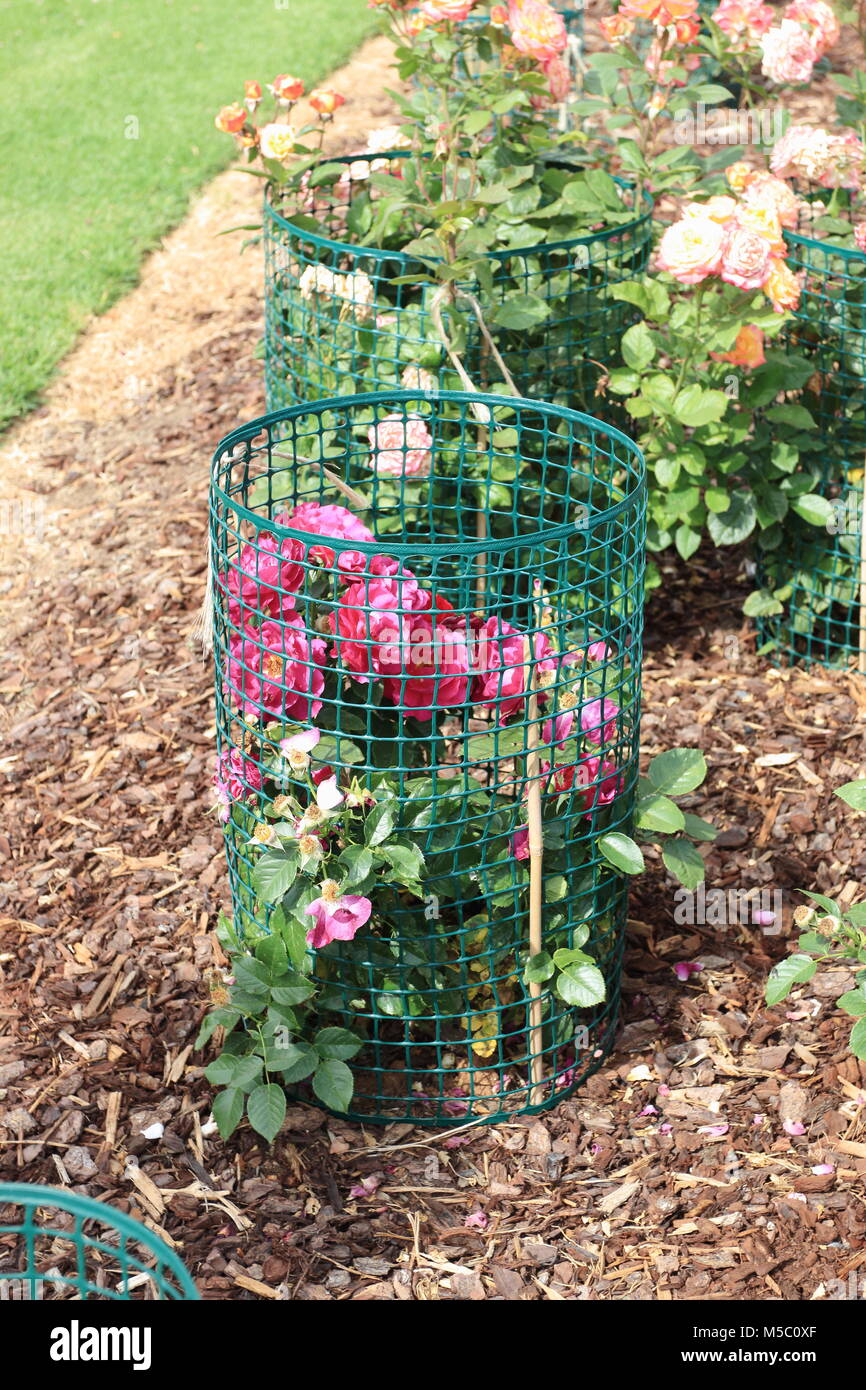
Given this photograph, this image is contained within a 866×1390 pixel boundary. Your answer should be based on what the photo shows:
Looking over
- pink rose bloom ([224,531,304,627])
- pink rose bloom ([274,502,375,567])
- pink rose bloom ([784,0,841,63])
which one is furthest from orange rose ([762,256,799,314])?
pink rose bloom ([224,531,304,627])

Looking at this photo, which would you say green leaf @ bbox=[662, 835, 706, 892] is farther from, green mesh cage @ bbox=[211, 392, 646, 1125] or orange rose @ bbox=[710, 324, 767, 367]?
orange rose @ bbox=[710, 324, 767, 367]

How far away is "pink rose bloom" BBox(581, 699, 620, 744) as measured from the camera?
7.30 feet

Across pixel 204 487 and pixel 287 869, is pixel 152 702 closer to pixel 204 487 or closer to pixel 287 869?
pixel 204 487

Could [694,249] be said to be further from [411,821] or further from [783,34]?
[411,821]

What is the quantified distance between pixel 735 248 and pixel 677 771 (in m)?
1.07

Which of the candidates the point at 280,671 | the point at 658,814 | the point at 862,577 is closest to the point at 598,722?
the point at 658,814

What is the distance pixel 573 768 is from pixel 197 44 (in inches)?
278

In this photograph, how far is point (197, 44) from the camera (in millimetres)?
8070

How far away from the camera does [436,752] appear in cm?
226

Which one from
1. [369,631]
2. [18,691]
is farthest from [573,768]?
[18,691]

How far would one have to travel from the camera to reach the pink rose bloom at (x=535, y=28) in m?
3.12

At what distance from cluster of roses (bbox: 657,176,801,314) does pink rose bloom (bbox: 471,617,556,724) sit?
38.8 inches

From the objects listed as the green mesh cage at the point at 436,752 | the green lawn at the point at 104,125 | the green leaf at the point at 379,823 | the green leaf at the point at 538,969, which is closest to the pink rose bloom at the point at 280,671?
the green mesh cage at the point at 436,752

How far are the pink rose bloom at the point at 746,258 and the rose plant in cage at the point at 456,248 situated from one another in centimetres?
38
